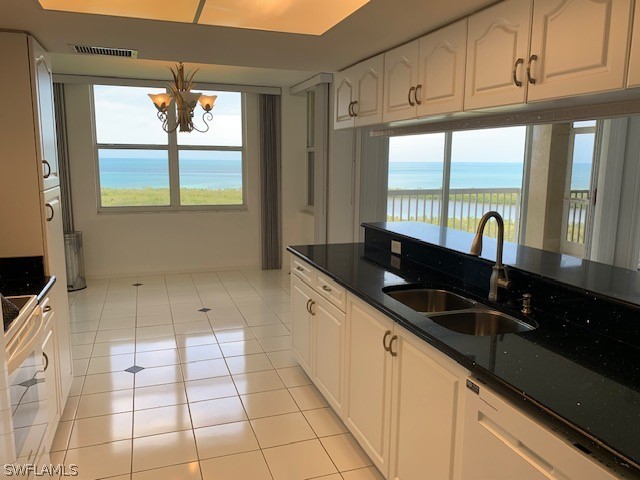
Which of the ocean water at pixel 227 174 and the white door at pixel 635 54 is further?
the ocean water at pixel 227 174

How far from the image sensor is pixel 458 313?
221cm

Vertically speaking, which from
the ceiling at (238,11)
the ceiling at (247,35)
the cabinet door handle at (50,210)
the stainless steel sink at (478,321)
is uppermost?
the ceiling at (238,11)

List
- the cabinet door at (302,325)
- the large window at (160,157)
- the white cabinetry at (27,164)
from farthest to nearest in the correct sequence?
1. the large window at (160,157)
2. the cabinet door at (302,325)
3. the white cabinetry at (27,164)

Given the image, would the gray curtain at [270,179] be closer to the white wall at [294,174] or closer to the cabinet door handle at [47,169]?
the white wall at [294,174]

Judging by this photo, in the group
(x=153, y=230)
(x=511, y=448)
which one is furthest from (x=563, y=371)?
(x=153, y=230)

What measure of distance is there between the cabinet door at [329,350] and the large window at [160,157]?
424cm

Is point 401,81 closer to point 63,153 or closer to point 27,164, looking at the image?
→ point 27,164

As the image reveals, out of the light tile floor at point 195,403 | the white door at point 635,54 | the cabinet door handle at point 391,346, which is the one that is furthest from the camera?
the light tile floor at point 195,403

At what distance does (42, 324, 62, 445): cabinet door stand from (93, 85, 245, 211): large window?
4145mm

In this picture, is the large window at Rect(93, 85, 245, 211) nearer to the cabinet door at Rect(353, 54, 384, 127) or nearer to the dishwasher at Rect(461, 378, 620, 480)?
the cabinet door at Rect(353, 54, 384, 127)

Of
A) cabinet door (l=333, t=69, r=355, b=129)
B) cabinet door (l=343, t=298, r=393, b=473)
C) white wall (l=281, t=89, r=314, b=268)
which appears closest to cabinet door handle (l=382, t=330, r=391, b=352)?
cabinet door (l=343, t=298, r=393, b=473)

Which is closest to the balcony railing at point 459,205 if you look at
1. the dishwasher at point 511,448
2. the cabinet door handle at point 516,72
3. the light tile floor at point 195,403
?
the light tile floor at point 195,403

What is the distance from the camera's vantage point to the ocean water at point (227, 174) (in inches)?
253

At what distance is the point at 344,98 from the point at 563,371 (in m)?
2.65
